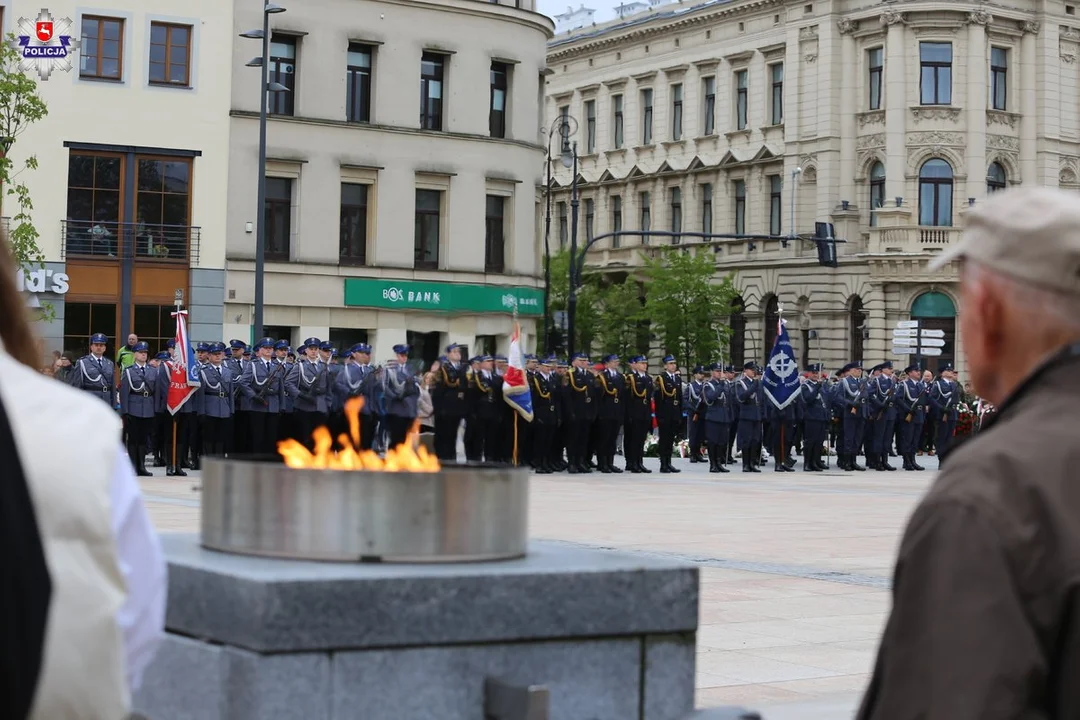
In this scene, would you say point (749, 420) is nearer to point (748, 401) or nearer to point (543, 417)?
point (748, 401)

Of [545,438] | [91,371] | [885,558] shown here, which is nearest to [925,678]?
[885,558]

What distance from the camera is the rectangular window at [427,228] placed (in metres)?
49.0

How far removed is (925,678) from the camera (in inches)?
103

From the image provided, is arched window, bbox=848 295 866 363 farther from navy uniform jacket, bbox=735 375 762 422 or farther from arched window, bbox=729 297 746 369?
navy uniform jacket, bbox=735 375 762 422

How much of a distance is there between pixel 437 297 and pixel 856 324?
2331 cm

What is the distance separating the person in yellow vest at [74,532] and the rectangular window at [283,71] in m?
44.6

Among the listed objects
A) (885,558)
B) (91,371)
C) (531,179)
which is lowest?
(885,558)

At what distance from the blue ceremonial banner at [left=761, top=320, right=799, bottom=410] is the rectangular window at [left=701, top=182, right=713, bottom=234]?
39328 mm

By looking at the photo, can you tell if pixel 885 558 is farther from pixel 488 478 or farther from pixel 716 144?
pixel 716 144

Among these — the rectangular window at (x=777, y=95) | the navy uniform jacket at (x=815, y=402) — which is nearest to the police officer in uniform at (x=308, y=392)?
the navy uniform jacket at (x=815, y=402)

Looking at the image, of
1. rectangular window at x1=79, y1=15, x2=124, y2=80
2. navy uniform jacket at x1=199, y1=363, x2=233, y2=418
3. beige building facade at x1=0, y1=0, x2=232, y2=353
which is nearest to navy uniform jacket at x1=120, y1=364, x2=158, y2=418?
navy uniform jacket at x1=199, y1=363, x2=233, y2=418

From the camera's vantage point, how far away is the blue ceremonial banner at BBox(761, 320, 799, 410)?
3450 cm

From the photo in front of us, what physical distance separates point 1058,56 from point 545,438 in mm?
41820

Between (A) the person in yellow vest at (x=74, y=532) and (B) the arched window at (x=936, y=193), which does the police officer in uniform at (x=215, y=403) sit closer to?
(A) the person in yellow vest at (x=74, y=532)
